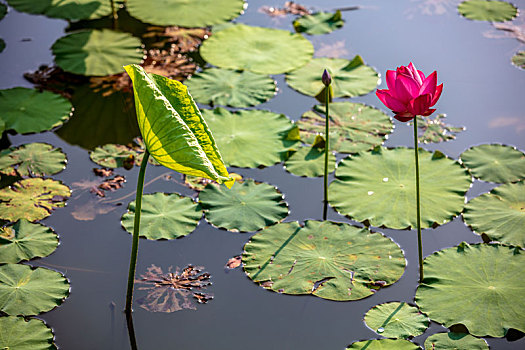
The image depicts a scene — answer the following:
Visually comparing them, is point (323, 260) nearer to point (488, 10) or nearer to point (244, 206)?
point (244, 206)

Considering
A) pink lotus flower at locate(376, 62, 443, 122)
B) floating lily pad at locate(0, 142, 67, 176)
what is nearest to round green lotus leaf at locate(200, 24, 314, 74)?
floating lily pad at locate(0, 142, 67, 176)

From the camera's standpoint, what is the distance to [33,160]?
13.6ft

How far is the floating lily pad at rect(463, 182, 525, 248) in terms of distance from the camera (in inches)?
138

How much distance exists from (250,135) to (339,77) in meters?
1.11

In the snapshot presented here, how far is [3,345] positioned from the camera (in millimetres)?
2830

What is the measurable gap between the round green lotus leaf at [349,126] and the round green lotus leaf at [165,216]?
108 centimetres

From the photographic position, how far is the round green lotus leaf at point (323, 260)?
126 inches

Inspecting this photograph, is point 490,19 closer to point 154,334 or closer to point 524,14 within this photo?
point 524,14

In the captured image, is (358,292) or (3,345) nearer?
(3,345)

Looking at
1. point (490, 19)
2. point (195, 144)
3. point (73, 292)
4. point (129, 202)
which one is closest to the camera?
point (195, 144)

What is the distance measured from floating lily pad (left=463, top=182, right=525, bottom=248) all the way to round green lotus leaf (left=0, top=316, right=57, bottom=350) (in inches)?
94.2

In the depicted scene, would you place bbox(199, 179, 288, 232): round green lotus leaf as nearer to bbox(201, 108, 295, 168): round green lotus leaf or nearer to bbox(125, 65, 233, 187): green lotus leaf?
bbox(201, 108, 295, 168): round green lotus leaf

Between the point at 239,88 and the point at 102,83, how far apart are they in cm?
115

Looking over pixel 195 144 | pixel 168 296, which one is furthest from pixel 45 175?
pixel 195 144
